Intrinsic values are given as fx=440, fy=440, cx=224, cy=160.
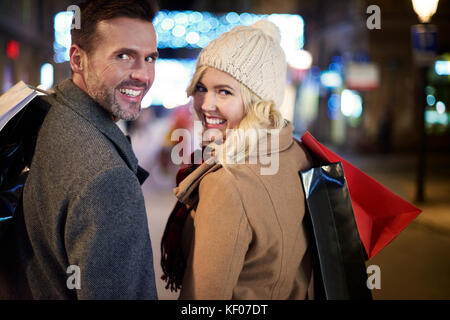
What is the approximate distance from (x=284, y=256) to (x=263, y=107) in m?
0.74

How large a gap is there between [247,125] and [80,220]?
0.90 meters

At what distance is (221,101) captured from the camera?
2219 mm

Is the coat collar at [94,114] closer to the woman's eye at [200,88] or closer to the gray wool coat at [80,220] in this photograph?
the gray wool coat at [80,220]

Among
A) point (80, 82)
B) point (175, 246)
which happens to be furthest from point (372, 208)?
point (80, 82)

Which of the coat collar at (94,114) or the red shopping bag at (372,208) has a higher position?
the coat collar at (94,114)

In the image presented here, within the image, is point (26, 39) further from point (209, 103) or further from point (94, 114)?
point (94, 114)

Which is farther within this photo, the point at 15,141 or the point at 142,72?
the point at 142,72

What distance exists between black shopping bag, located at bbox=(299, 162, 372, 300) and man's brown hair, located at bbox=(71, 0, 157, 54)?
1.01 meters

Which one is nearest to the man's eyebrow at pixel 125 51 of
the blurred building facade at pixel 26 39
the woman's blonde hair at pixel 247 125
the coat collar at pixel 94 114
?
the coat collar at pixel 94 114

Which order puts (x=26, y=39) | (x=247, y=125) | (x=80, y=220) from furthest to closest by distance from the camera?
(x=26, y=39)
(x=247, y=125)
(x=80, y=220)

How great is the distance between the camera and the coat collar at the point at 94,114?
5.79 ft

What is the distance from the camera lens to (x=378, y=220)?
2186mm
